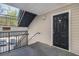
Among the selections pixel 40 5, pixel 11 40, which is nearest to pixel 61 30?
pixel 40 5

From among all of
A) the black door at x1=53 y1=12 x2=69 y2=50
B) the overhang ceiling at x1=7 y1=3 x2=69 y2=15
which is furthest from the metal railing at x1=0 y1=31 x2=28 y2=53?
the black door at x1=53 y1=12 x2=69 y2=50

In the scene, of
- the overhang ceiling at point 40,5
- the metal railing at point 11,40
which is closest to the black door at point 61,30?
the overhang ceiling at point 40,5

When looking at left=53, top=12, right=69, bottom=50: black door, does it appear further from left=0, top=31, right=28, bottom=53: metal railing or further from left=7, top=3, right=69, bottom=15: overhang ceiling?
left=0, top=31, right=28, bottom=53: metal railing

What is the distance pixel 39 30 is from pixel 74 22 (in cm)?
167

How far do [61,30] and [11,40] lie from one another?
225cm

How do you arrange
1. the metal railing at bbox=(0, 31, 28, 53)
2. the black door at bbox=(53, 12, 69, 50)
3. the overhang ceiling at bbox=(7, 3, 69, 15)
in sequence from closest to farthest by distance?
the overhang ceiling at bbox=(7, 3, 69, 15), the black door at bbox=(53, 12, 69, 50), the metal railing at bbox=(0, 31, 28, 53)

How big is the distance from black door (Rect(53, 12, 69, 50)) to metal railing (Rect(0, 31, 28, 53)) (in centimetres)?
147

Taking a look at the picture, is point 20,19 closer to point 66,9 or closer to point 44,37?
point 44,37

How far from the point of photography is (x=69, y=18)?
124 inches

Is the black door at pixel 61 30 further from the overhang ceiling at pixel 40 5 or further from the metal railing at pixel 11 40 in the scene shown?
the metal railing at pixel 11 40

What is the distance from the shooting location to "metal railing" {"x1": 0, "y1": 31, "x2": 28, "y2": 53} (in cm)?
369

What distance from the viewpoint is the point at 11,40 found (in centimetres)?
411

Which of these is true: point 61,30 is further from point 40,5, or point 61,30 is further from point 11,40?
point 11,40

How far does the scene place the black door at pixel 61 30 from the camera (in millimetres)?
3327
